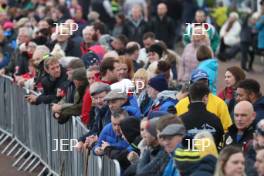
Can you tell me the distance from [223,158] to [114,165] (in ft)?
8.31

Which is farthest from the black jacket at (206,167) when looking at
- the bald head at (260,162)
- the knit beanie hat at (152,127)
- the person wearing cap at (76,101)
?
the person wearing cap at (76,101)

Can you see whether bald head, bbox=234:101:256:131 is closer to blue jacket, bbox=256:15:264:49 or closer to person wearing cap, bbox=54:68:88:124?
person wearing cap, bbox=54:68:88:124

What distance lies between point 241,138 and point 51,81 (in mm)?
5232

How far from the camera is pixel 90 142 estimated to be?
45.9 ft

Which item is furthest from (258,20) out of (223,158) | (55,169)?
(223,158)

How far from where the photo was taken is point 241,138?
41.6 ft

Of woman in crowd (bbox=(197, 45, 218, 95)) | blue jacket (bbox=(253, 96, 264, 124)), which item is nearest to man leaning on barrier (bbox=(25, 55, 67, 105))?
woman in crowd (bbox=(197, 45, 218, 95))

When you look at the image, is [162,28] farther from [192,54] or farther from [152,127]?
[152,127]

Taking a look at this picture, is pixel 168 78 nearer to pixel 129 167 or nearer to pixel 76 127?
pixel 76 127

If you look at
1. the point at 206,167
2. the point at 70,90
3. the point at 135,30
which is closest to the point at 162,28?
the point at 135,30

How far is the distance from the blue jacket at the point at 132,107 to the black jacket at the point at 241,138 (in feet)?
3.93

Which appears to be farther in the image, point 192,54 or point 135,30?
point 135,30

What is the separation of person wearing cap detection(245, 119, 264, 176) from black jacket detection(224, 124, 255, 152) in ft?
1.85

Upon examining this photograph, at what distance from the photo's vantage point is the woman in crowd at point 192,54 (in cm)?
1923
